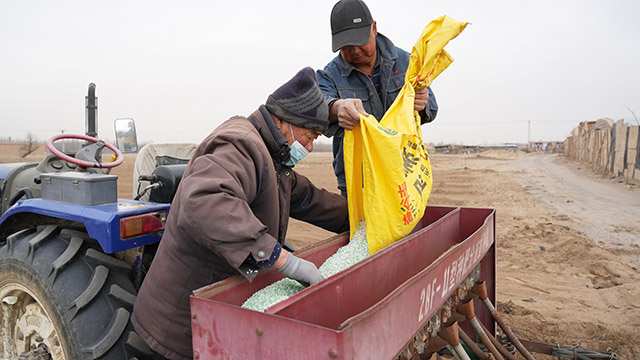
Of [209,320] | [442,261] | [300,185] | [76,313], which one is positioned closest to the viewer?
[209,320]

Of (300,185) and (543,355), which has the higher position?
(300,185)

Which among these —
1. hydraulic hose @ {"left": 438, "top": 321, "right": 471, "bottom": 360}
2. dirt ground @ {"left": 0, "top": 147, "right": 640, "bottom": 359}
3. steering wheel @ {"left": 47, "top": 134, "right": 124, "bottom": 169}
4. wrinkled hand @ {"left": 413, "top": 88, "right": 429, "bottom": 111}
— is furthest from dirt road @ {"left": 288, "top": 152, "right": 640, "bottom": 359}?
steering wheel @ {"left": 47, "top": 134, "right": 124, "bottom": 169}

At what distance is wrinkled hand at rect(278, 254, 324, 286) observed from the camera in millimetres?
1677

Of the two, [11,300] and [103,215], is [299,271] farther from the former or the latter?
[11,300]

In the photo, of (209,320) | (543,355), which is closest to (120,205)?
(209,320)

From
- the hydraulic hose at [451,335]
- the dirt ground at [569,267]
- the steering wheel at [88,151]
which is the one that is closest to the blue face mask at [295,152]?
the hydraulic hose at [451,335]

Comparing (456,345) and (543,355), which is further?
(543,355)

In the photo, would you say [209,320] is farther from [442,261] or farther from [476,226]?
[476,226]

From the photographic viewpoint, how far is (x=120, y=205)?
2.39m

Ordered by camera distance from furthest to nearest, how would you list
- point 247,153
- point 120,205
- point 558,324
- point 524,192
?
1. point 524,192
2. point 558,324
3. point 120,205
4. point 247,153

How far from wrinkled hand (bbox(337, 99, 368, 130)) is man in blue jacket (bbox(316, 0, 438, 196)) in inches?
5.1

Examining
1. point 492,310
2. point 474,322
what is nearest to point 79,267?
point 474,322

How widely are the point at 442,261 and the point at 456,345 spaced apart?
0.65 meters

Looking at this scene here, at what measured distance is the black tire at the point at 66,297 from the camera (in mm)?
1965
